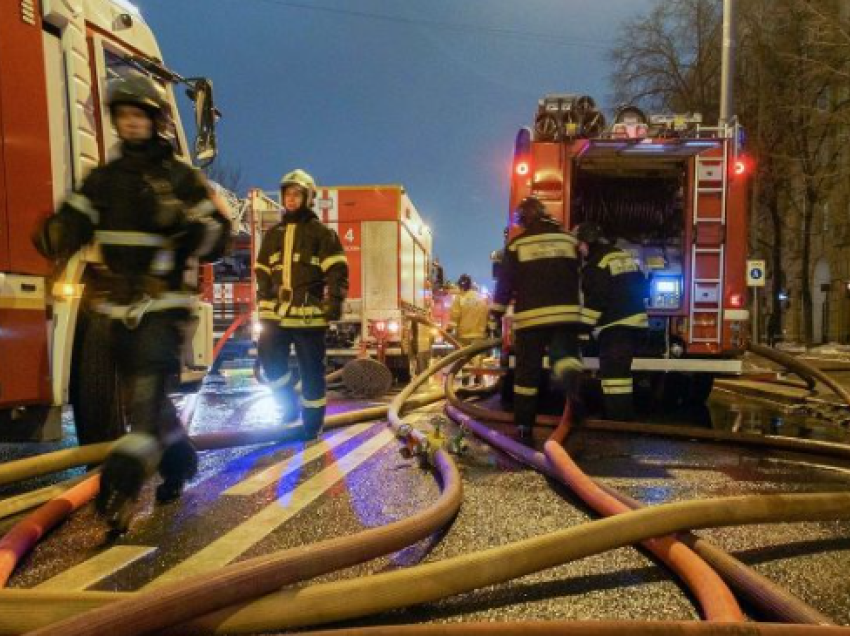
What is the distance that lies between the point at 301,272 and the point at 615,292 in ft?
8.43

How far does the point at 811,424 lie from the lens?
22.9 feet

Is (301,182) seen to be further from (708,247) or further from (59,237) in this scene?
(708,247)

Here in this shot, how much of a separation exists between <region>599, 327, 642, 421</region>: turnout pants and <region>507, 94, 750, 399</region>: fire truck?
2.79 feet

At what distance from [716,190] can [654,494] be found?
4241mm

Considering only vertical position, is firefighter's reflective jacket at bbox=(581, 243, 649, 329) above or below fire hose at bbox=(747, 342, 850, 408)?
above

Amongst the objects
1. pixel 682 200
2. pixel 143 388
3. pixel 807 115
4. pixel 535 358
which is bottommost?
pixel 535 358

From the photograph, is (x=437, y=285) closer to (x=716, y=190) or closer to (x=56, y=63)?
(x=716, y=190)

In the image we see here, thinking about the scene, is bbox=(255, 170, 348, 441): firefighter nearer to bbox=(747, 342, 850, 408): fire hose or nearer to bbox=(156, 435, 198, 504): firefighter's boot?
bbox=(156, 435, 198, 504): firefighter's boot

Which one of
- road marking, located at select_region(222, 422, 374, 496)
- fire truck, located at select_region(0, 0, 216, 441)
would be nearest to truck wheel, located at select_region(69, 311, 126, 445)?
fire truck, located at select_region(0, 0, 216, 441)

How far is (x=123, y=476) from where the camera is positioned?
9.40 ft

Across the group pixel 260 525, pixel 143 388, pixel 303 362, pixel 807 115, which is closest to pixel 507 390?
pixel 303 362

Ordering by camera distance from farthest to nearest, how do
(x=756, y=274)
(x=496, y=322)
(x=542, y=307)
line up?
(x=756, y=274) < (x=496, y=322) < (x=542, y=307)

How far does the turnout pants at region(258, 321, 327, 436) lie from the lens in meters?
5.09

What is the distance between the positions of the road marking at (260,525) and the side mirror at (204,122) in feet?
7.57
